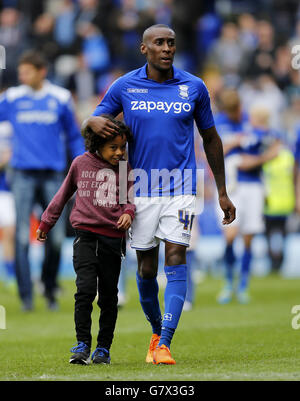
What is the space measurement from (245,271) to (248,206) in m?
0.88

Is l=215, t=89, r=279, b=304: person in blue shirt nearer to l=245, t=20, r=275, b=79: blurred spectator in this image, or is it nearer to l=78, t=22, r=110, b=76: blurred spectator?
l=245, t=20, r=275, b=79: blurred spectator

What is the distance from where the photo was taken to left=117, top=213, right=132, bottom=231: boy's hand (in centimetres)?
658

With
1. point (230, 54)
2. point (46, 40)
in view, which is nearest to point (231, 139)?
point (230, 54)

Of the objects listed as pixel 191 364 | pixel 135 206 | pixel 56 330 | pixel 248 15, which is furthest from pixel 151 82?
pixel 248 15

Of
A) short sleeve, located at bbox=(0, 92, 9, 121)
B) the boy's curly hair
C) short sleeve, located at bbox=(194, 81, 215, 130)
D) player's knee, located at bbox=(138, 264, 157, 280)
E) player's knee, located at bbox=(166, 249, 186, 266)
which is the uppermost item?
short sleeve, located at bbox=(194, 81, 215, 130)

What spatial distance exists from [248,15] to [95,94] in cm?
455

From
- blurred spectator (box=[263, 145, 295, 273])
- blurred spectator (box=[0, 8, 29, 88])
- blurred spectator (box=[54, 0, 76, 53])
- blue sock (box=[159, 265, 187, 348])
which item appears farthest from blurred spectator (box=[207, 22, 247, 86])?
blue sock (box=[159, 265, 187, 348])

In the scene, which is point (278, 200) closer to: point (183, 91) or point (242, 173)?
point (242, 173)

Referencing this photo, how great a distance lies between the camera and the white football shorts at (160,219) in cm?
681

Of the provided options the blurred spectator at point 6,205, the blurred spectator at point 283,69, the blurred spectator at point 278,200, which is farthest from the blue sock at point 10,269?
the blurred spectator at point 283,69

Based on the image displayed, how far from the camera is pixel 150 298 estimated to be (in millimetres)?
7059

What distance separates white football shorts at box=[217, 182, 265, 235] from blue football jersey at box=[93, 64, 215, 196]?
5.81 m
